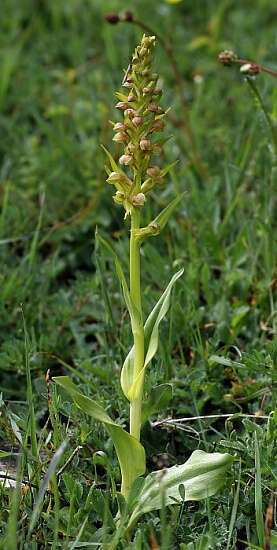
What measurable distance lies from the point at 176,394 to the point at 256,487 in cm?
59

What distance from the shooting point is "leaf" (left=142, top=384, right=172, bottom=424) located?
1.97 metres

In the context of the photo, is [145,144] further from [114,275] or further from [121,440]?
[114,275]

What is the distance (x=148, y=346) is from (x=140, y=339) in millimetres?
64

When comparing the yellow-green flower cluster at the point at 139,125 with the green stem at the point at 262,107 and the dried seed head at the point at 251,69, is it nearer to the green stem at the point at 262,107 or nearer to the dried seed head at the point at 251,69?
the dried seed head at the point at 251,69

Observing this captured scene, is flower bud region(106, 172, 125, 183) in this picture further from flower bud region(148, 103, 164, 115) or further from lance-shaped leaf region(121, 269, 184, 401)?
lance-shaped leaf region(121, 269, 184, 401)

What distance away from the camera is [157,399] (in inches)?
78.5

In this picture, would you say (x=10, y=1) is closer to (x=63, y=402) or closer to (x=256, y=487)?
(x=63, y=402)

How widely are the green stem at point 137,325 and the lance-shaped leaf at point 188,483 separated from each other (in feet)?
0.53

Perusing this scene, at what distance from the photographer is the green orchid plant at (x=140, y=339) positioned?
1809mm

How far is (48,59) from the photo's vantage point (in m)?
4.62

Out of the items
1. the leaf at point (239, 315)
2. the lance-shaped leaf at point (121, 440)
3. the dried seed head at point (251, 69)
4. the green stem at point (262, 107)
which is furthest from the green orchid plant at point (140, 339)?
the green stem at point (262, 107)

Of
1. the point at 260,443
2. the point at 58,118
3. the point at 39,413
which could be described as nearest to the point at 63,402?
the point at 39,413

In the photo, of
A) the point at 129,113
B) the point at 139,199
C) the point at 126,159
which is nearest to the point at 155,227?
the point at 139,199

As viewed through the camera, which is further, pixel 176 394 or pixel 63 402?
pixel 176 394
